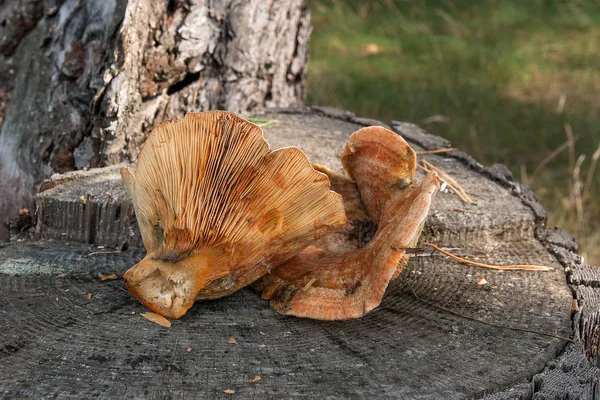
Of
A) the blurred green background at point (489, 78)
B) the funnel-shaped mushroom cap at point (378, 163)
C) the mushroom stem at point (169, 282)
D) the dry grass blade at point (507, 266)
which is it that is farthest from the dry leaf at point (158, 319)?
the blurred green background at point (489, 78)

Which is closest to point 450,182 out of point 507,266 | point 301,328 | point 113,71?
point 507,266

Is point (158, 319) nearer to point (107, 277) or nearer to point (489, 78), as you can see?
point (107, 277)

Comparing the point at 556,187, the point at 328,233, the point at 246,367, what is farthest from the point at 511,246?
the point at 556,187

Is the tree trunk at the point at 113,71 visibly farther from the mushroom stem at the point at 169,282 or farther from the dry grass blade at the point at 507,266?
the dry grass blade at the point at 507,266

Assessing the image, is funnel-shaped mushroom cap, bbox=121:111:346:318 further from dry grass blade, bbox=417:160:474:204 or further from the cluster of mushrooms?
dry grass blade, bbox=417:160:474:204

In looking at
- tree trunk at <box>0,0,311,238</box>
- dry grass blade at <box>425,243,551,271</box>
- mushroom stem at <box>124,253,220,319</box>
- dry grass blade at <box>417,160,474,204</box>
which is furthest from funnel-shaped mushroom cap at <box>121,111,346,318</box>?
tree trunk at <box>0,0,311,238</box>

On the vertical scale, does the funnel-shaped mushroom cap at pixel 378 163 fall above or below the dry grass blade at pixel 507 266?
above

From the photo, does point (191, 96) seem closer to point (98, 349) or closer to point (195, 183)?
point (195, 183)
